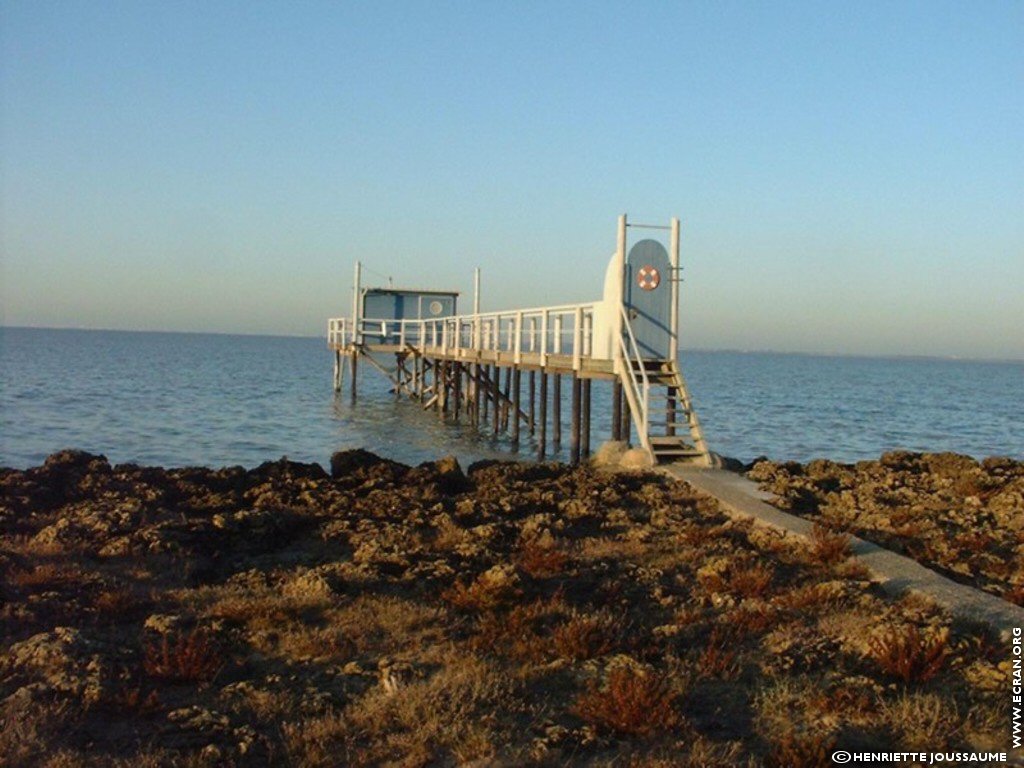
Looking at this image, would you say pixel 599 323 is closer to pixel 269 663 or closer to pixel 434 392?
pixel 269 663

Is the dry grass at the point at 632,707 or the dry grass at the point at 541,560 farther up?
the dry grass at the point at 541,560

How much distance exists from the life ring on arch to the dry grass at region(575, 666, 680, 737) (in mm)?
12528

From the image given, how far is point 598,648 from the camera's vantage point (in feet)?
21.8

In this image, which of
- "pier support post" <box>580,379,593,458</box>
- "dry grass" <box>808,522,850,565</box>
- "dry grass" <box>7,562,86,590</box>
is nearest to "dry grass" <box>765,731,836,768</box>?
"dry grass" <box>808,522,850,565</box>

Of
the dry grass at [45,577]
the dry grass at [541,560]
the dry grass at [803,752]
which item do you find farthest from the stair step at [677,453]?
the dry grass at [803,752]

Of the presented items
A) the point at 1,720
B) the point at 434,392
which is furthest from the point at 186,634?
the point at 434,392

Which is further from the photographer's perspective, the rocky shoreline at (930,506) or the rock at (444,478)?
the rock at (444,478)

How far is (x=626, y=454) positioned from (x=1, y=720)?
11811mm

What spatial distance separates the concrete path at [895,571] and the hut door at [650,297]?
15.2 ft

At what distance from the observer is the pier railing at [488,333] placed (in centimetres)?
1998

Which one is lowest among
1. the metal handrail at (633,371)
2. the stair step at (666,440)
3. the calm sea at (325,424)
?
the calm sea at (325,424)

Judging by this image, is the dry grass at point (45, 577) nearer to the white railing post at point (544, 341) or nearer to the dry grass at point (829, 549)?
the dry grass at point (829, 549)

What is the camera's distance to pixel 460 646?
22.0ft

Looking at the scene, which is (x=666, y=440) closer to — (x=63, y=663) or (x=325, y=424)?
(x=63, y=663)
